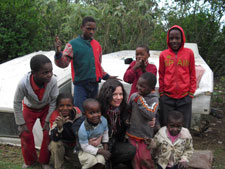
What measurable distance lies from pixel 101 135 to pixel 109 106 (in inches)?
13.6

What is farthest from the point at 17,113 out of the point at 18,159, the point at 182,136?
the point at 182,136

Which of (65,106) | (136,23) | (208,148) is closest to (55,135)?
(65,106)

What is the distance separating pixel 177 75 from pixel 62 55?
145 centimetres

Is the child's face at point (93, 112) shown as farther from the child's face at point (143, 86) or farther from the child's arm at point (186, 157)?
the child's arm at point (186, 157)

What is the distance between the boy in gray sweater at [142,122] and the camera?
3.01 metres

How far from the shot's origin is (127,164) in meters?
3.30

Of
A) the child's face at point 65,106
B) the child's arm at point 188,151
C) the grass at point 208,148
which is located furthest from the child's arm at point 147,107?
the grass at point 208,148

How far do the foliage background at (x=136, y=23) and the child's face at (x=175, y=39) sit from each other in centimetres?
329

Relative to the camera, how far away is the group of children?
290 centimetres

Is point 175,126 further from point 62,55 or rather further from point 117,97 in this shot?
point 62,55

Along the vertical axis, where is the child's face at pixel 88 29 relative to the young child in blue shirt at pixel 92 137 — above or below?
above

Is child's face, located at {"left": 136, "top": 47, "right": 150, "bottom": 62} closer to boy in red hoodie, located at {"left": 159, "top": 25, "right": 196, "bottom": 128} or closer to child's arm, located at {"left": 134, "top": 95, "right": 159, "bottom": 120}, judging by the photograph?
boy in red hoodie, located at {"left": 159, "top": 25, "right": 196, "bottom": 128}

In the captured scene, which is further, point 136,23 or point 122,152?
point 136,23

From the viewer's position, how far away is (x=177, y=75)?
3.40 m
